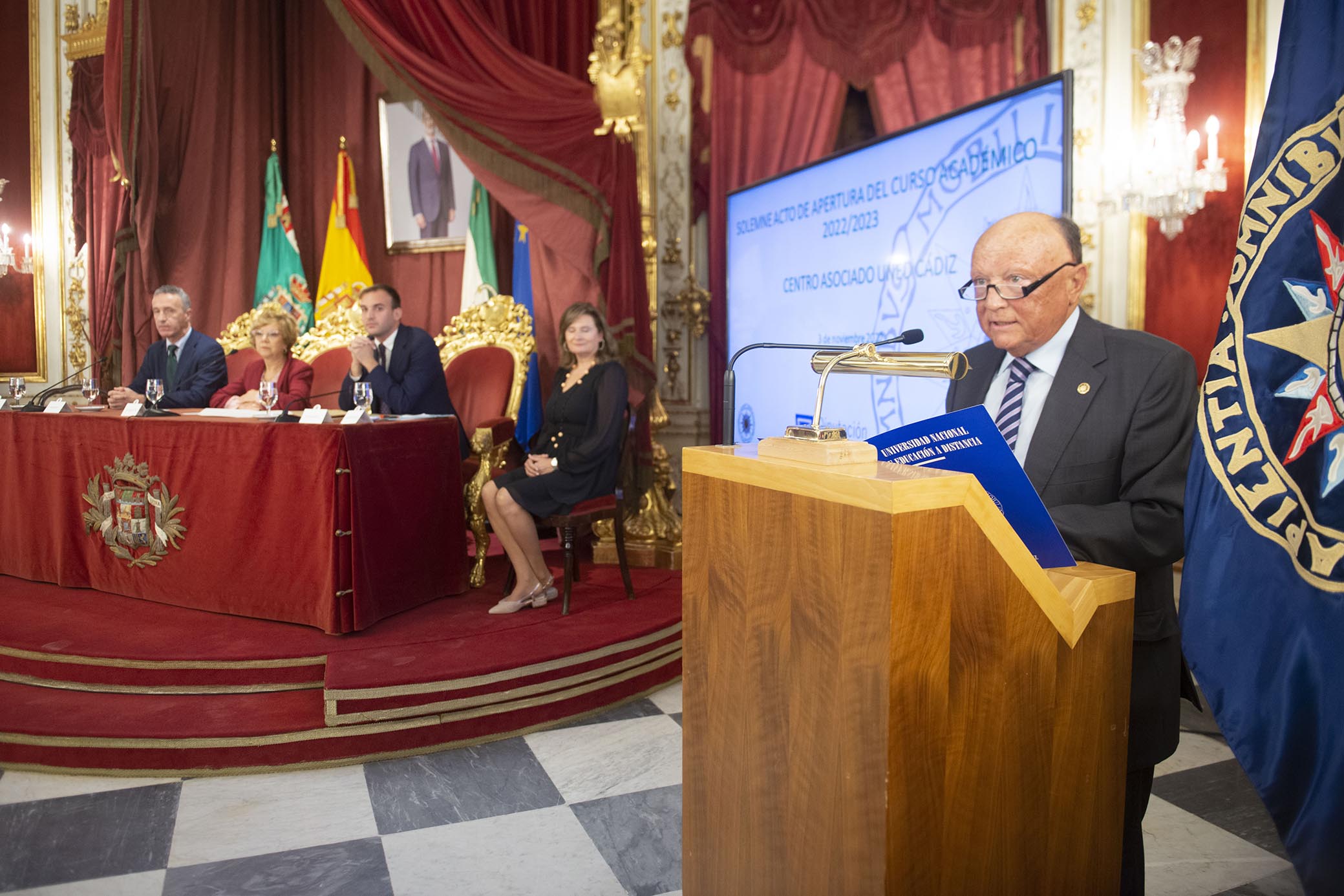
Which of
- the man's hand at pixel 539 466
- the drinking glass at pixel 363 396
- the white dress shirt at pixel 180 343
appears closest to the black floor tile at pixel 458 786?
the man's hand at pixel 539 466

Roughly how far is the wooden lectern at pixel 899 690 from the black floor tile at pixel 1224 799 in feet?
4.37

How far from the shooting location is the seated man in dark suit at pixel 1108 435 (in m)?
1.44

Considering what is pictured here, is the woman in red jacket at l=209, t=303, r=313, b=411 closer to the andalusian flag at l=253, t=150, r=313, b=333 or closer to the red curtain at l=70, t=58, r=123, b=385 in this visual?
the andalusian flag at l=253, t=150, r=313, b=333

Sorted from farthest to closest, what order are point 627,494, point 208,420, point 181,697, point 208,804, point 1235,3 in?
point 627,494
point 1235,3
point 208,420
point 181,697
point 208,804

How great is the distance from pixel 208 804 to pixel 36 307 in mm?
6164

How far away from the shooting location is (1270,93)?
1.25 meters

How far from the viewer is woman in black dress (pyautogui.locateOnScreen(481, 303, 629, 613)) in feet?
11.8

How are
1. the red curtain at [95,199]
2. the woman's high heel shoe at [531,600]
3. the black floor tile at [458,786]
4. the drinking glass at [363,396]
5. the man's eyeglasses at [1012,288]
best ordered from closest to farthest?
the man's eyeglasses at [1012,288] → the black floor tile at [458,786] → the drinking glass at [363,396] → the woman's high heel shoe at [531,600] → the red curtain at [95,199]

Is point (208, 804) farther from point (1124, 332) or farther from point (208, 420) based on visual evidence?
point (1124, 332)

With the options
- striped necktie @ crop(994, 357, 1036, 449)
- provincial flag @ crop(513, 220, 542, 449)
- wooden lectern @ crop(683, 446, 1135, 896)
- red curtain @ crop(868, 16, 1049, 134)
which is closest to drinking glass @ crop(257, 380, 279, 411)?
provincial flag @ crop(513, 220, 542, 449)

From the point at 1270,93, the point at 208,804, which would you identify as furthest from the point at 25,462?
the point at 1270,93

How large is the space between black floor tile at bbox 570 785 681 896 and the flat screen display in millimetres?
1292

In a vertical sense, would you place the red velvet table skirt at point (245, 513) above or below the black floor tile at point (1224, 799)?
above

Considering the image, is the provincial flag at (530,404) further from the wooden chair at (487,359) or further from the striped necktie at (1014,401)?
the striped necktie at (1014,401)
